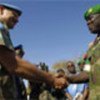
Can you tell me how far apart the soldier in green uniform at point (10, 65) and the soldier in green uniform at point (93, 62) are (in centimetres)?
60

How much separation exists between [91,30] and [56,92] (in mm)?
1805

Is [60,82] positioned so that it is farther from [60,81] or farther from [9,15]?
[9,15]

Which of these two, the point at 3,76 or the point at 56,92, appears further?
the point at 56,92

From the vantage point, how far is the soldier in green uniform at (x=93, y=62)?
6.26 meters

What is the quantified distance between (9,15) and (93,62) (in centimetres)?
144

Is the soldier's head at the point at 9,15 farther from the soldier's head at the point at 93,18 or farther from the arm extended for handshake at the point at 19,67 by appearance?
the soldier's head at the point at 93,18

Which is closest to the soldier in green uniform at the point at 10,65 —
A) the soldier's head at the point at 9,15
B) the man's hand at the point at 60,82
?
the soldier's head at the point at 9,15

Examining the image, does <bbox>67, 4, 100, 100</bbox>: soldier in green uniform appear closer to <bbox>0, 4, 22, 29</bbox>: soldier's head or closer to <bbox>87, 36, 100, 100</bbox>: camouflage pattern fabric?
<bbox>87, 36, 100, 100</bbox>: camouflage pattern fabric

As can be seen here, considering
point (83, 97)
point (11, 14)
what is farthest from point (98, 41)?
point (83, 97)

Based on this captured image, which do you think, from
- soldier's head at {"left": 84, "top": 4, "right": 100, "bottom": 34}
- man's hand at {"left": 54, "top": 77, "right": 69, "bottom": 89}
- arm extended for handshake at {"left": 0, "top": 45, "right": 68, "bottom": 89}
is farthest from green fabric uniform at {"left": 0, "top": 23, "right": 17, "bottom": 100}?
soldier's head at {"left": 84, "top": 4, "right": 100, "bottom": 34}

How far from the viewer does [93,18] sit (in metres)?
6.64

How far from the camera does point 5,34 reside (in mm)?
5090

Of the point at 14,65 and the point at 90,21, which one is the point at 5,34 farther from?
the point at 90,21

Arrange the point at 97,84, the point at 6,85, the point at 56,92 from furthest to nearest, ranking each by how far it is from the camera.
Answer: the point at 56,92, the point at 97,84, the point at 6,85
